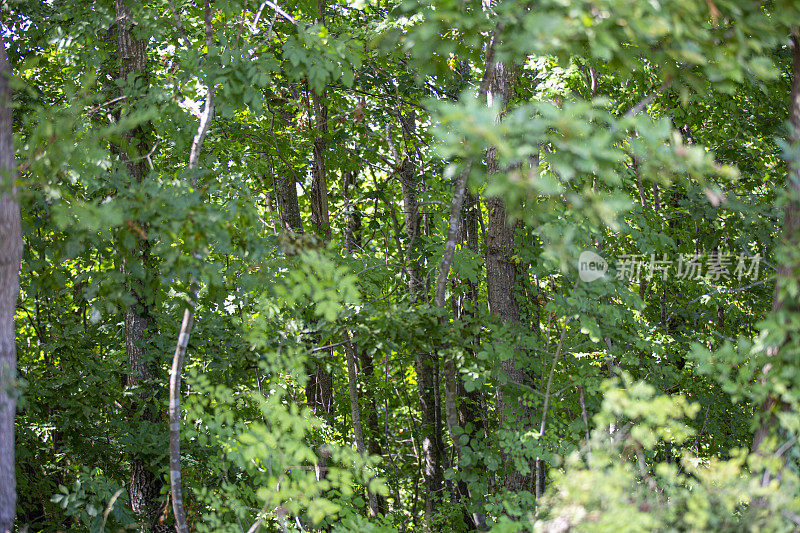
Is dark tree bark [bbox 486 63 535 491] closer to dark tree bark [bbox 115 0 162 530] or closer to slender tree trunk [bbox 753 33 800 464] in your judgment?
slender tree trunk [bbox 753 33 800 464]

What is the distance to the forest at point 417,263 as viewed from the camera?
90.0 inches

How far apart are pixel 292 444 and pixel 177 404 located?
0.72m

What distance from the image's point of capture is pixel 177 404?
10.5ft

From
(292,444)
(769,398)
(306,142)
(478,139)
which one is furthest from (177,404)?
(306,142)

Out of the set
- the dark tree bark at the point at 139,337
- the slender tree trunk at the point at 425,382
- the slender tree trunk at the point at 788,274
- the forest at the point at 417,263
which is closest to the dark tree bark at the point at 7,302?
the forest at the point at 417,263

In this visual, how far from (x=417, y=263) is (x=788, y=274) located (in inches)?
148

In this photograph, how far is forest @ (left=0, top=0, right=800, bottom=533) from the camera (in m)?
2.29

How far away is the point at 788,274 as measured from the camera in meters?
2.37

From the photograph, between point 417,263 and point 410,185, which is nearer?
point 417,263

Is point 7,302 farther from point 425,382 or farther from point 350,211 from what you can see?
point 425,382

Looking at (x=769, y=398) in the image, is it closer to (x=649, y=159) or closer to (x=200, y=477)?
(x=649, y=159)

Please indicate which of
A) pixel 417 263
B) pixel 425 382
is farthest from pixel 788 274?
pixel 425 382

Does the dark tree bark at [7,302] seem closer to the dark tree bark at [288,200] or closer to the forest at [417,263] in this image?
the forest at [417,263]

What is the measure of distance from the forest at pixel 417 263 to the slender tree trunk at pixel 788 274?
0.02 m
